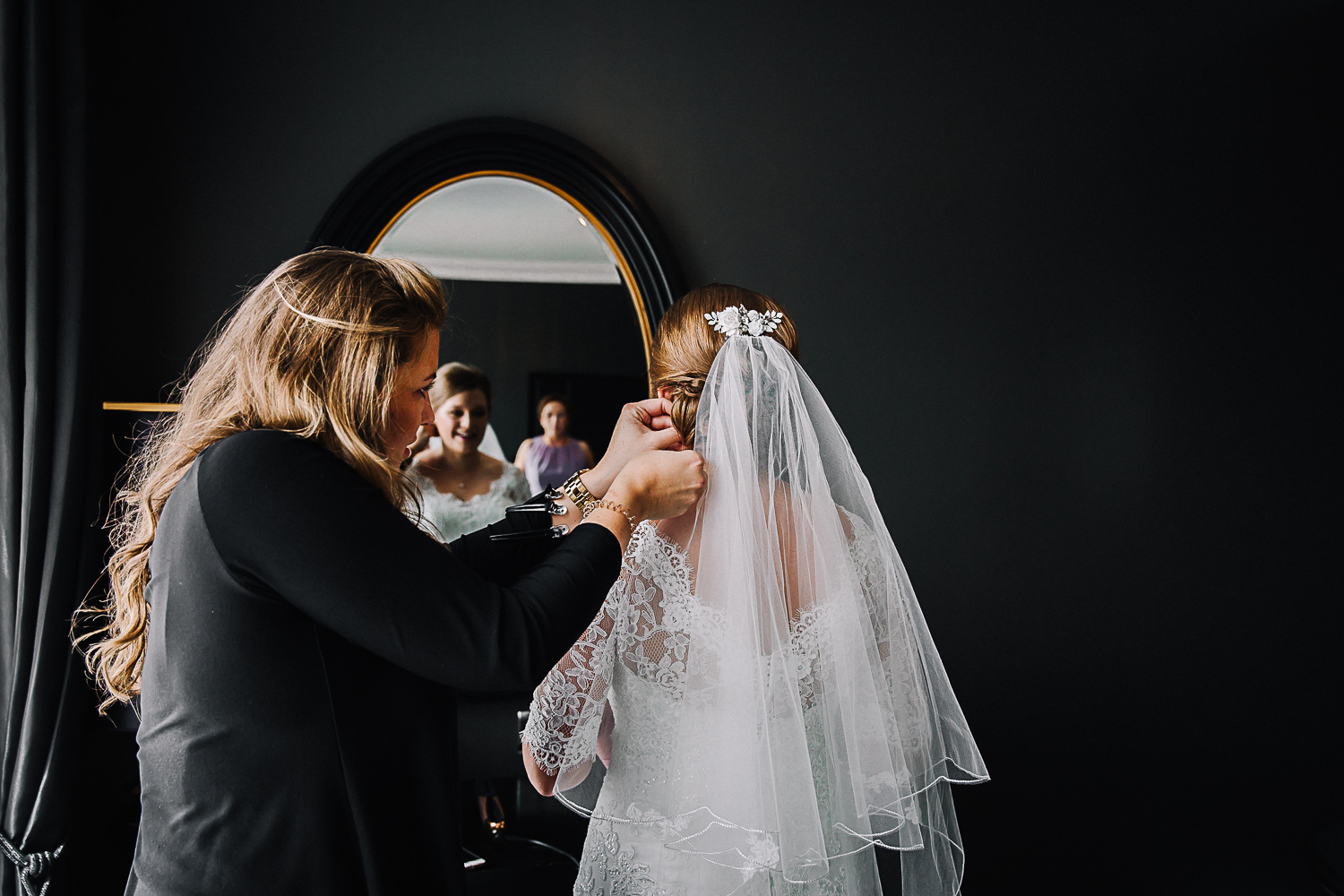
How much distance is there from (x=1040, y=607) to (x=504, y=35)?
7.33 ft

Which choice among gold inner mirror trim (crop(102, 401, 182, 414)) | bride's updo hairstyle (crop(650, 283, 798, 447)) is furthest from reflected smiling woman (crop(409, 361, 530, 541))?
bride's updo hairstyle (crop(650, 283, 798, 447))

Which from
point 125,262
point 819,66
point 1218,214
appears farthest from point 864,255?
point 125,262

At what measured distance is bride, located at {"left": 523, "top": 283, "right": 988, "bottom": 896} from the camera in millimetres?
1225

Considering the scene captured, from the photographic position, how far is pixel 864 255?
2.45 meters

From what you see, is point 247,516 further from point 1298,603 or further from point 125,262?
point 1298,603

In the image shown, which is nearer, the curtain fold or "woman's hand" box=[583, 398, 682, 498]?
"woman's hand" box=[583, 398, 682, 498]

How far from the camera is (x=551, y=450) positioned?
7.15 feet

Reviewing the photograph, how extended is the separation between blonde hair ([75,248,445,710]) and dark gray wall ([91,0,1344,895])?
4.90 ft

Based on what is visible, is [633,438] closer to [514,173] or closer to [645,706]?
[645,706]

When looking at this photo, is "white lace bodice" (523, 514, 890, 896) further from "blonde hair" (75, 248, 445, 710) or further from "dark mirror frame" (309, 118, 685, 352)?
"dark mirror frame" (309, 118, 685, 352)

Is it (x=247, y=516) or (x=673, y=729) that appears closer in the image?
(x=247, y=516)

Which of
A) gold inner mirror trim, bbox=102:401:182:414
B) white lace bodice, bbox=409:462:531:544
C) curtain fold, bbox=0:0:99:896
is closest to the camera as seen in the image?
curtain fold, bbox=0:0:99:896

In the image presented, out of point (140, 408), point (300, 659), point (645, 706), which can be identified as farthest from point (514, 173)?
point (300, 659)

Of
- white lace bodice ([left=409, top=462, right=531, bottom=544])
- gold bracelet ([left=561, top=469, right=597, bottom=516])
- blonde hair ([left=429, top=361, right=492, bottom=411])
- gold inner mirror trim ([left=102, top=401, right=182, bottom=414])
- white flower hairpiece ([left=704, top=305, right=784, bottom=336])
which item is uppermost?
white flower hairpiece ([left=704, top=305, right=784, bottom=336])
